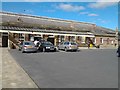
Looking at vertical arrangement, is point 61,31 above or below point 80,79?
above

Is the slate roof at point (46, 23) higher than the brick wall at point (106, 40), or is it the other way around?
the slate roof at point (46, 23)

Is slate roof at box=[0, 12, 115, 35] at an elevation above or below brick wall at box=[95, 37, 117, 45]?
above

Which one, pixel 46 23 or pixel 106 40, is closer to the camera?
pixel 46 23

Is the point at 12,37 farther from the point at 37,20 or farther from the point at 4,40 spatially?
the point at 37,20

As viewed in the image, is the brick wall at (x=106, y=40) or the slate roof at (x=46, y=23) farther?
the brick wall at (x=106, y=40)

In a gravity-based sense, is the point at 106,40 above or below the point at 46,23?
below

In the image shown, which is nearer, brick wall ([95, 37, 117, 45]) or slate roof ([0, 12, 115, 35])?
slate roof ([0, 12, 115, 35])

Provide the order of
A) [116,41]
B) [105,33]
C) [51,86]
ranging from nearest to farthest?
[51,86] → [105,33] → [116,41]

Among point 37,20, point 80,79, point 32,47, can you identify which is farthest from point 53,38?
point 80,79

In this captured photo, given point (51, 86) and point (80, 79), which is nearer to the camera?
point (51, 86)

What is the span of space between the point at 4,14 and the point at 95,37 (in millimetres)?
22489

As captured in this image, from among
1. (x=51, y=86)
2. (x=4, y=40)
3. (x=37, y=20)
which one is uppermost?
(x=37, y=20)

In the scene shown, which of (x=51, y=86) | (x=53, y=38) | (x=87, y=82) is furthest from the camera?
(x=53, y=38)

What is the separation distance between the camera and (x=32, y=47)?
24.4 m
